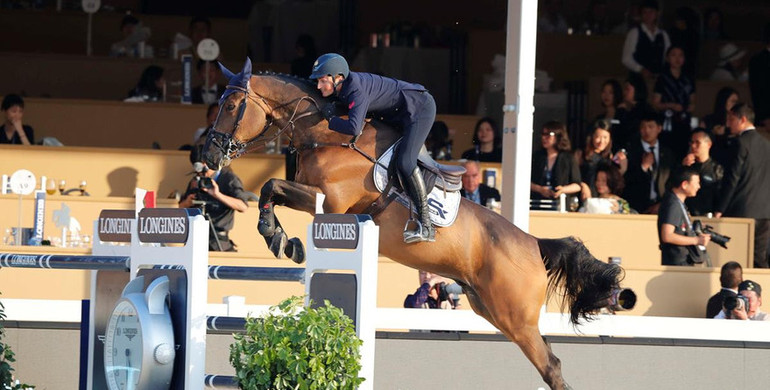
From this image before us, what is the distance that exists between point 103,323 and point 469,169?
4.73 metres

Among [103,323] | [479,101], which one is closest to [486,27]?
[479,101]

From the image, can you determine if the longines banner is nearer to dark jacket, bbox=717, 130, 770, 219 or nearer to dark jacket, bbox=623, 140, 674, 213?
dark jacket, bbox=717, 130, 770, 219

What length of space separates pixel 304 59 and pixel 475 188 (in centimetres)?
403

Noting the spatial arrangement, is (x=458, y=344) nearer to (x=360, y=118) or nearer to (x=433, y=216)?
(x=433, y=216)

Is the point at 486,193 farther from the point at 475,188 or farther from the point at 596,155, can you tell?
the point at 596,155

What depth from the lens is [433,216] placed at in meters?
7.80

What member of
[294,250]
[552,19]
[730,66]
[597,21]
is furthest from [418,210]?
[597,21]

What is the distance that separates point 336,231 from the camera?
17.9ft

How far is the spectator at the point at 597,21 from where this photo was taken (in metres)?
15.5

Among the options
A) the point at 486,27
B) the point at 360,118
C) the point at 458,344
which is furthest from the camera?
the point at 486,27

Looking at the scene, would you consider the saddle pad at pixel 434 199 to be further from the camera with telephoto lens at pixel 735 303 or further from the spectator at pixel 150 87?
the spectator at pixel 150 87

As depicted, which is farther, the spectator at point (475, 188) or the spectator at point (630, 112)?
the spectator at point (630, 112)

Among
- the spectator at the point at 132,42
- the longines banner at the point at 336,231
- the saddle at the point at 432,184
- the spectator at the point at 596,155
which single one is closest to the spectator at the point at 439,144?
the spectator at the point at 596,155

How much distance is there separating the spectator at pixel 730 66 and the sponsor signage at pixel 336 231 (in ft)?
33.1
